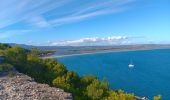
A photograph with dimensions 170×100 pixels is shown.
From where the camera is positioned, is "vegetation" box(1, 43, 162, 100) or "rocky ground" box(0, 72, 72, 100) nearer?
"rocky ground" box(0, 72, 72, 100)

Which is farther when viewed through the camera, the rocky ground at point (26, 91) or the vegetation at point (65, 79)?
the vegetation at point (65, 79)

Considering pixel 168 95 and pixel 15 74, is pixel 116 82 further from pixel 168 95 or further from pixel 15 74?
pixel 15 74

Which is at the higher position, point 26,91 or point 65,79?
point 26,91

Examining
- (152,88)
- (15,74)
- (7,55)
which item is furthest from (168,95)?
(15,74)

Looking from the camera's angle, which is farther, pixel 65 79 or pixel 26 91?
pixel 65 79
